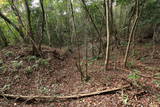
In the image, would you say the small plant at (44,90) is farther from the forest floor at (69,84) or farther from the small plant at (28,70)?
the small plant at (28,70)

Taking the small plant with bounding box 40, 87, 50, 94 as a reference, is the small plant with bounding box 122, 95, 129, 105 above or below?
above

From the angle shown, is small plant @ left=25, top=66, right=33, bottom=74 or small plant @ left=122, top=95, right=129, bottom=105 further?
small plant @ left=25, top=66, right=33, bottom=74

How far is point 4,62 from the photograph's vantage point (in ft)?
20.1

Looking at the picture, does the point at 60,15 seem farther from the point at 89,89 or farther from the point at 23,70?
the point at 89,89

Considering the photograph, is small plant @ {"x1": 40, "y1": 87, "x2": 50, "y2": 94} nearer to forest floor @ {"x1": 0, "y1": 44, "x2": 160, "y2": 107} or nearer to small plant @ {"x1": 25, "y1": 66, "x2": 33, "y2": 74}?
forest floor @ {"x1": 0, "y1": 44, "x2": 160, "y2": 107}

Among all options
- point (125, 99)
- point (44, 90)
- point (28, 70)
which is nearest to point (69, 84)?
point (44, 90)

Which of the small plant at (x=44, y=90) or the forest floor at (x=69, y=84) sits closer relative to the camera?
the forest floor at (x=69, y=84)

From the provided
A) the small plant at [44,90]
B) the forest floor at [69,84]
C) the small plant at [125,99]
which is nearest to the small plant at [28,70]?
the forest floor at [69,84]

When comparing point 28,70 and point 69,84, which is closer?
point 69,84

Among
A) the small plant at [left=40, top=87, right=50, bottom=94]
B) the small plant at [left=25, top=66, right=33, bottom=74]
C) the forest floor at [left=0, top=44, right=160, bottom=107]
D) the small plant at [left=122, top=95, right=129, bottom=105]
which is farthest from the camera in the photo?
the small plant at [left=25, top=66, right=33, bottom=74]

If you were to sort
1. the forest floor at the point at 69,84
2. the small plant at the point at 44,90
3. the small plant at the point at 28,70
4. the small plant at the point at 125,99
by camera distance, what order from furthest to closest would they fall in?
the small plant at the point at 28,70 → the small plant at the point at 44,90 → the forest floor at the point at 69,84 → the small plant at the point at 125,99

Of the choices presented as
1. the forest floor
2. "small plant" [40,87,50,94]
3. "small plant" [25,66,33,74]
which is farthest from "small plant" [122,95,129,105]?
"small plant" [25,66,33,74]

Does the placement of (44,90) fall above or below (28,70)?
below

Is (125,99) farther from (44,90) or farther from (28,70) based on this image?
(28,70)
